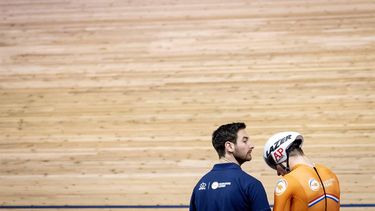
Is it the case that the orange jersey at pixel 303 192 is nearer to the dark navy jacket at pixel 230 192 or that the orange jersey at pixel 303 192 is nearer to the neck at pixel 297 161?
the neck at pixel 297 161

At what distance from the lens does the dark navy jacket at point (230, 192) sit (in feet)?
7.42

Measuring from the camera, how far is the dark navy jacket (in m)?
2.26

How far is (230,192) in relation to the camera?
7.55 ft

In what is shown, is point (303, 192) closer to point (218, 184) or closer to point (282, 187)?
point (282, 187)

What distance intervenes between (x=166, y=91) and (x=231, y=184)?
3706mm

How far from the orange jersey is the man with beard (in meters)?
0.20

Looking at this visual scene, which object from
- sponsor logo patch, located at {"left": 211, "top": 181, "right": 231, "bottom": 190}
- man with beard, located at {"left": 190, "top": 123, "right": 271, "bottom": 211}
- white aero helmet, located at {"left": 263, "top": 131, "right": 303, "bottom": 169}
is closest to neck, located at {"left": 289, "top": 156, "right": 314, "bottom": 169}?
white aero helmet, located at {"left": 263, "top": 131, "right": 303, "bottom": 169}

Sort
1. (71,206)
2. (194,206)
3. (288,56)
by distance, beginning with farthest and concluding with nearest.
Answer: (288,56) → (71,206) → (194,206)

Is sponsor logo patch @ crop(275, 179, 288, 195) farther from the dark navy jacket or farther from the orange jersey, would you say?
the dark navy jacket

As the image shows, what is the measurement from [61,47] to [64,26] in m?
0.32

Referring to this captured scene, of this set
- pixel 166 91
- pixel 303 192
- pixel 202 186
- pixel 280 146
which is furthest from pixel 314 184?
pixel 166 91

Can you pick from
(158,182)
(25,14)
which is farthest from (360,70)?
(25,14)

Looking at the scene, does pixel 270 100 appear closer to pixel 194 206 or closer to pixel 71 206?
pixel 71 206

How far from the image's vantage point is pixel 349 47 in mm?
6031
